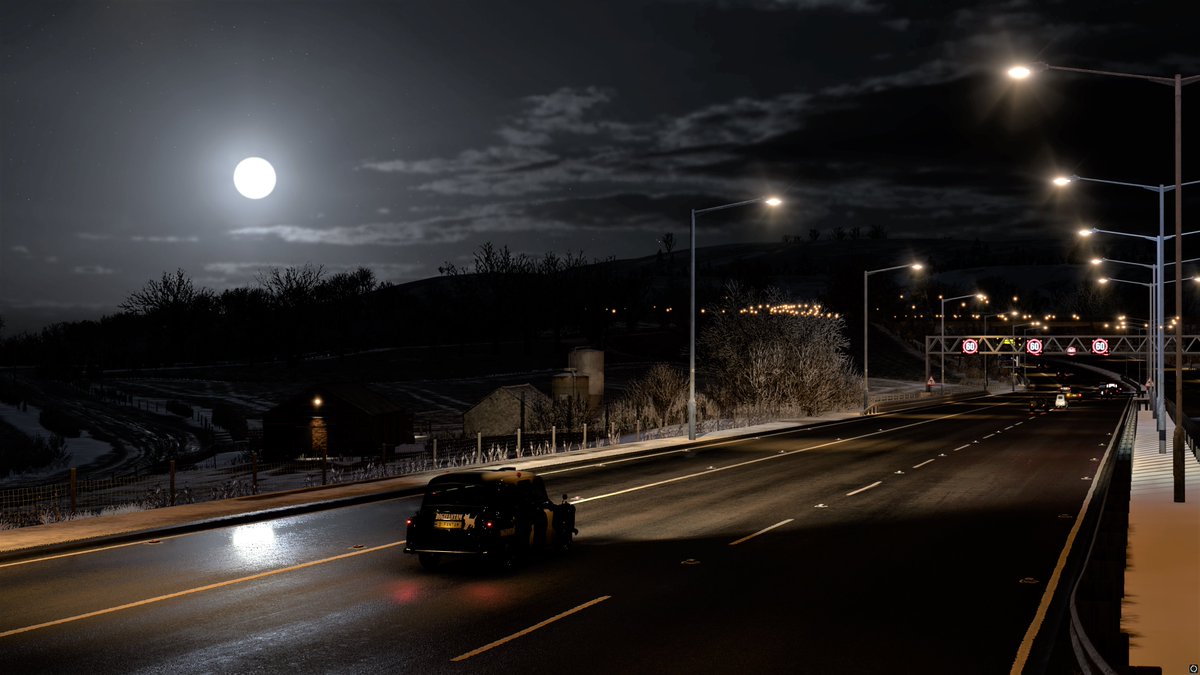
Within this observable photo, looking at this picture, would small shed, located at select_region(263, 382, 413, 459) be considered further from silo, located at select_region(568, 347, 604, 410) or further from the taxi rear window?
the taxi rear window

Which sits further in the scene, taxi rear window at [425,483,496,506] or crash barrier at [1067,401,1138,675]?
taxi rear window at [425,483,496,506]

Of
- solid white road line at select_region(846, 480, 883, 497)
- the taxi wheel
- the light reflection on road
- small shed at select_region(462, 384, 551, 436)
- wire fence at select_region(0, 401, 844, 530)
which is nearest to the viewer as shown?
the taxi wheel

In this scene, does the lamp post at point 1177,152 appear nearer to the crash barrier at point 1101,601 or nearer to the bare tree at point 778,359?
the crash barrier at point 1101,601

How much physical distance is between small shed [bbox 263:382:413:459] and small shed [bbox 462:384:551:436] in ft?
20.6

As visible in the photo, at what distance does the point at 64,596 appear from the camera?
42.7ft

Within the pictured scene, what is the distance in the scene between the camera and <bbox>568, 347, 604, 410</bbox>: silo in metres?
52.8

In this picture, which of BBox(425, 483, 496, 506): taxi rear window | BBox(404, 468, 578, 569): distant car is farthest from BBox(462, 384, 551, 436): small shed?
BBox(425, 483, 496, 506): taxi rear window

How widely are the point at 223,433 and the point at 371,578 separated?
56.2 metres

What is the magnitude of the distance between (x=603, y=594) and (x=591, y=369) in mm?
39994

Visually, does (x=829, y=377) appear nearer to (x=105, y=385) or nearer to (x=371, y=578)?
(x=371, y=578)

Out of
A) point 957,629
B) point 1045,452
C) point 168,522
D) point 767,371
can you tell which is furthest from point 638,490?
point 767,371

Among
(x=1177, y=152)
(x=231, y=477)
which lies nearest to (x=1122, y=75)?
(x=1177, y=152)

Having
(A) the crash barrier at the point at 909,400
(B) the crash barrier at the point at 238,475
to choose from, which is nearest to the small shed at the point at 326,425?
(B) the crash barrier at the point at 238,475

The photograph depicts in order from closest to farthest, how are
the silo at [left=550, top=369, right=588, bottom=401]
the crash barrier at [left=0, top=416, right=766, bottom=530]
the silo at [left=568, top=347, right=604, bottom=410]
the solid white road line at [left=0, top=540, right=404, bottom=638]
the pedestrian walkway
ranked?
1. the pedestrian walkway
2. the solid white road line at [left=0, top=540, right=404, bottom=638]
3. the crash barrier at [left=0, top=416, right=766, bottom=530]
4. the silo at [left=550, top=369, right=588, bottom=401]
5. the silo at [left=568, top=347, right=604, bottom=410]
